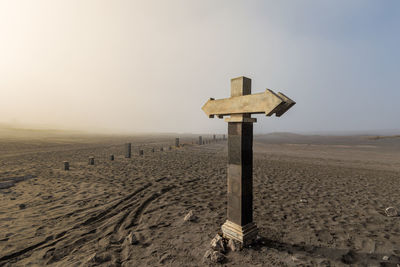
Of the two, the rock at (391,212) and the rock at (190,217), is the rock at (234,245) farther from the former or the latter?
the rock at (391,212)

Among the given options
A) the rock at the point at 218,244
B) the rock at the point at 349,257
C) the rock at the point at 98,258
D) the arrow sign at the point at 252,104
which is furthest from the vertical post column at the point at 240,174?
the rock at the point at 98,258

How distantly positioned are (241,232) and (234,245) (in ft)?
0.94

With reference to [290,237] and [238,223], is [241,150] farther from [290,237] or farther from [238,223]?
[290,237]

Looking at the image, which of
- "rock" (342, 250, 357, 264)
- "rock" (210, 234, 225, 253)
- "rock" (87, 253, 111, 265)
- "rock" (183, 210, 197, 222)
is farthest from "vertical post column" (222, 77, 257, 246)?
"rock" (87, 253, 111, 265)

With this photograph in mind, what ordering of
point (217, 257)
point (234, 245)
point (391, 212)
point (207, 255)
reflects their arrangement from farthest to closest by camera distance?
point (391, 212)
point (234, 245)
point (207, 255)
point (217, 257)

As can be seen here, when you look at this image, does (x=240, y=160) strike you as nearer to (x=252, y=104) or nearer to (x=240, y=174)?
(x=240, y=174)

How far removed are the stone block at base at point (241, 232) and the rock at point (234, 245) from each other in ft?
0.26

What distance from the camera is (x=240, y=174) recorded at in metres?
3.89

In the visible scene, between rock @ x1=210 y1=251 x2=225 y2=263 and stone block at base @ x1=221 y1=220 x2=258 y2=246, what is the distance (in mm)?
534

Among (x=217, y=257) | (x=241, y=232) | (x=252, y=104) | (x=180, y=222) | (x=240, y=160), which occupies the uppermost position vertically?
(x=252, y=104)

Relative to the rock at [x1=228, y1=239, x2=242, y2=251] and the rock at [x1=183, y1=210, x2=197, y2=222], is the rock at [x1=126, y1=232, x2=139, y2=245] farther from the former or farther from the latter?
the rock at [x1=228, y1=239, x2=242, y2=251]

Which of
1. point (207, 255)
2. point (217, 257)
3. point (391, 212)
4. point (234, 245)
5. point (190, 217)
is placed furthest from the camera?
point (391, 212)

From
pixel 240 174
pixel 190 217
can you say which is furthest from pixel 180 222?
pixel 240 174

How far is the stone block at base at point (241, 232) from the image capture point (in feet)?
12.4
